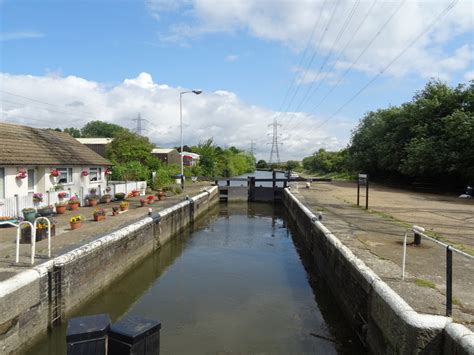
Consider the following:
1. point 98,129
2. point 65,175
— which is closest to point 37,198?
point 65,175

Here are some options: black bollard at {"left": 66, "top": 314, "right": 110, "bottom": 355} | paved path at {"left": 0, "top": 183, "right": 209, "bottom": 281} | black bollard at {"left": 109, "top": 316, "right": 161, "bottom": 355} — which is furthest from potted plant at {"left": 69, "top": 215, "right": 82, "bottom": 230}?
black bollard at {"left": 109, "top": 316, "right": 161, "bottom": 355}

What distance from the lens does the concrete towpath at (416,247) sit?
17.6 ft

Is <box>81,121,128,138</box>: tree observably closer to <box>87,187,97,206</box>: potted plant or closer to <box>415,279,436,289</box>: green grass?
<box>87,187,97,206</box>: potted plant

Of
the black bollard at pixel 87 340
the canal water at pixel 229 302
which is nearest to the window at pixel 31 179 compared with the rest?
the canal water at pixel 229 302

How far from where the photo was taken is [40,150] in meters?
15.8

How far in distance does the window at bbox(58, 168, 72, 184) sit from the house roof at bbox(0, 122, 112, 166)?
44cm

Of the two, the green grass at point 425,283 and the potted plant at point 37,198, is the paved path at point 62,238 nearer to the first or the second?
the potted plant at point 37,198

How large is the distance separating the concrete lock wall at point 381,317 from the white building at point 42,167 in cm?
1033

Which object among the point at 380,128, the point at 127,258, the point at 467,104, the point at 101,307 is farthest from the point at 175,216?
the point at 380,128

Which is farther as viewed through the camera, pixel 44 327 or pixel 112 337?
pixel 44 327

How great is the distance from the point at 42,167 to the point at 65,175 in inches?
75.5

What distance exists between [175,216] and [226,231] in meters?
3.09

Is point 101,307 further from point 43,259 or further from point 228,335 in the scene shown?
point 228,335

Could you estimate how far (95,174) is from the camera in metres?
19.6
